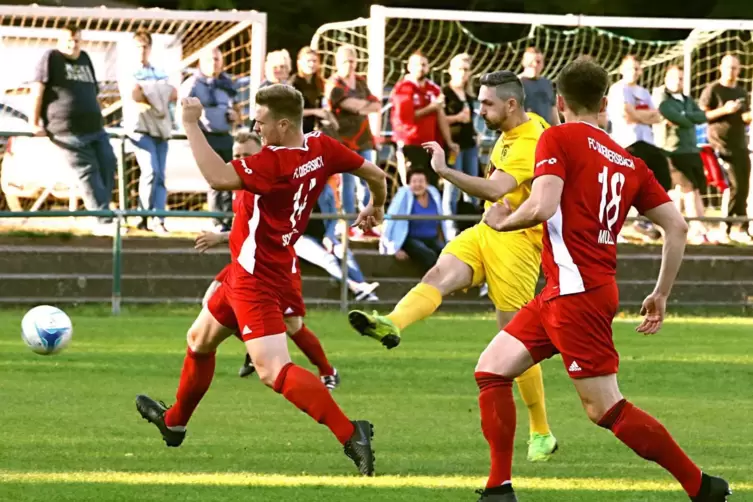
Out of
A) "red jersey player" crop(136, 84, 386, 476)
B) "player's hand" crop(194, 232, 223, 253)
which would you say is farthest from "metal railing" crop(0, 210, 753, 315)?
"red jersey player" crop(136, 84, 386, 476)

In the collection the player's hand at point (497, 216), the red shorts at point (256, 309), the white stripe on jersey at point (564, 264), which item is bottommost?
the red shorts at point (256, 309)

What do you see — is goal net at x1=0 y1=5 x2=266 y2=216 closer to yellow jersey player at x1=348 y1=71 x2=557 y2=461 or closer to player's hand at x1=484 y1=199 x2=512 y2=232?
yellow jersey player at x1=348 y1=71 x2=557 y2=461

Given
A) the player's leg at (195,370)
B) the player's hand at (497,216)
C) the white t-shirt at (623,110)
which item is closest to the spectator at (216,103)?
the white t-shirt at (623,110)

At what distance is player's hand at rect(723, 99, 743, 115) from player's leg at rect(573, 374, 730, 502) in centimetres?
1373

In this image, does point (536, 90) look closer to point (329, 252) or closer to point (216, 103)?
point (329, 252)

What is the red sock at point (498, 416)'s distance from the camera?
23.4 feet

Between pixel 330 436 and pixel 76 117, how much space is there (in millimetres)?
9453

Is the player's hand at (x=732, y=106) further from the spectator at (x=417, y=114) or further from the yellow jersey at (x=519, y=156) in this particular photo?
the yellow jersey at (x=519, y=156)

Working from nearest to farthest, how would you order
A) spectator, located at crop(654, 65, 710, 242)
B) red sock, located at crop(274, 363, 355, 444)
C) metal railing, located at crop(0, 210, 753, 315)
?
red sock, located at crop(274, 363, 355, 444) → metal railing, located at crop(0, 210, 753, 315) → spectator, located at crop(654, 65, 710, 242)

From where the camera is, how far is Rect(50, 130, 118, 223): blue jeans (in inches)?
720

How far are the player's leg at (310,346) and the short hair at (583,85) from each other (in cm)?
452

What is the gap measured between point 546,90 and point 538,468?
34.9 ft

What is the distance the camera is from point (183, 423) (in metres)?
8.73

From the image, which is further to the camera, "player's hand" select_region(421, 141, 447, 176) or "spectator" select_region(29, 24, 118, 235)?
"spectator" select_region(29, 24, 118, 235)
